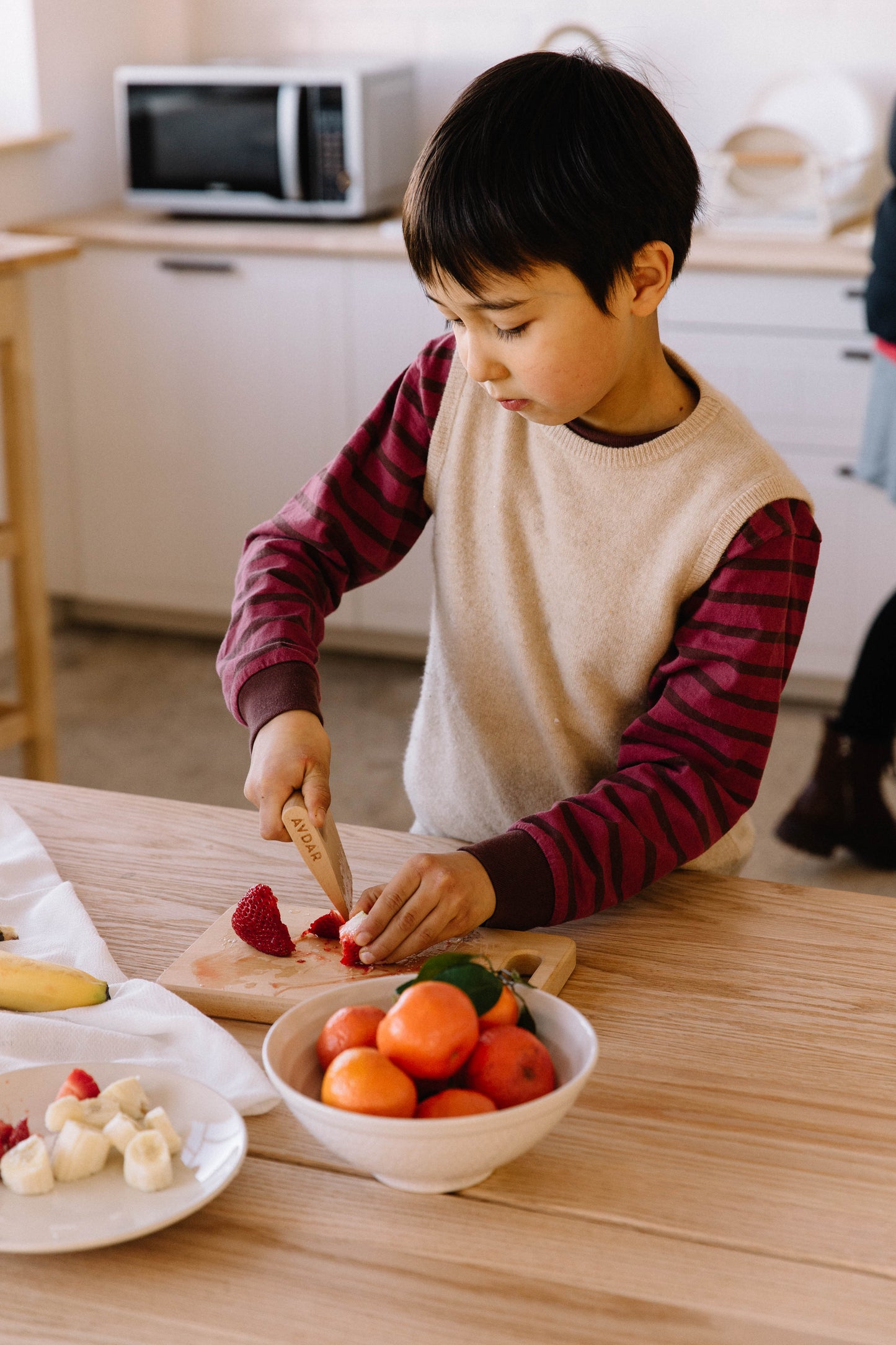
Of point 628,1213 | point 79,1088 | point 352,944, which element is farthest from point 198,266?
point 628,1213

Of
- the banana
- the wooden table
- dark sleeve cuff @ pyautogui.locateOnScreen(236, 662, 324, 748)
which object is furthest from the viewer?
dark sleeve cuff @ pyautogui.locateOnScreen(236, 662, 324, 748)

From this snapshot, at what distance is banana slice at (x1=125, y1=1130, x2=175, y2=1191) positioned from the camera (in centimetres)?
69

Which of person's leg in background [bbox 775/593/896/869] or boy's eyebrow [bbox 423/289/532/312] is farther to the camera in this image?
person's leg in background [bbox 775/593/896/869]

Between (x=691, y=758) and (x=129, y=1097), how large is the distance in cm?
46

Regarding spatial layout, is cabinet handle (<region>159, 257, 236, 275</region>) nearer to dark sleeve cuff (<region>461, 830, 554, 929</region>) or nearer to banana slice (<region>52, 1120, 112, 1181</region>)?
dark sleeve cuff (<region>461, 830, 554, 929</region>)

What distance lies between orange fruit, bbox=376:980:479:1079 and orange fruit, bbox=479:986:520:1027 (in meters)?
0.03

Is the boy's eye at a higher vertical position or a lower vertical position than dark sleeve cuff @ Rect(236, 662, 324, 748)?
higher

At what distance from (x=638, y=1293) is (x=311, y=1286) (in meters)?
0.14

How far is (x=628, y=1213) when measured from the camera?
708 mm

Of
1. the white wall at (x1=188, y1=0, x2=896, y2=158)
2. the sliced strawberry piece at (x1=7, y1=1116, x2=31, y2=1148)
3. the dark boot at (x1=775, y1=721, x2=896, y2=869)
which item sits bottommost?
the dark boot at (x1=775, y1=721, x2=896, y2=869)

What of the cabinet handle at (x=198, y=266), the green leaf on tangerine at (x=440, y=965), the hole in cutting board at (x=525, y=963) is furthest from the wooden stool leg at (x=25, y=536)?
the green leaf on tangerine at (x=440, y=965)

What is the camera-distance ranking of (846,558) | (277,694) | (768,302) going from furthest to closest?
(846,558) < (768,302) < (277,694)

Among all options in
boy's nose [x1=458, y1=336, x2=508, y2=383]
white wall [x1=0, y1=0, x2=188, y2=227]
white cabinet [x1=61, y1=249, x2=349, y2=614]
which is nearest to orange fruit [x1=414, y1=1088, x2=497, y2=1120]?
boy's nose [x1=458, y1=336, x2=508, y2=383]

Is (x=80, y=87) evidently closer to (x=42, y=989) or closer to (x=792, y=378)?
(x=792, y=378)
